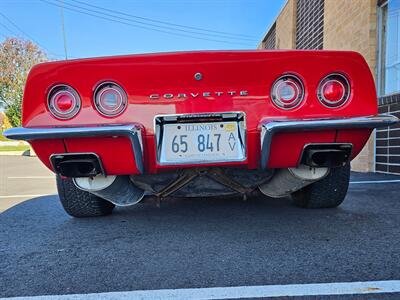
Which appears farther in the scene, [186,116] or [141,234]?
[141,234]

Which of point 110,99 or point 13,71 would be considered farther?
point 13,71

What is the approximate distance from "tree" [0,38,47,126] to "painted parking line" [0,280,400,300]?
2609 cm

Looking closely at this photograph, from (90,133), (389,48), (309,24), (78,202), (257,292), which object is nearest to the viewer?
(257,292)

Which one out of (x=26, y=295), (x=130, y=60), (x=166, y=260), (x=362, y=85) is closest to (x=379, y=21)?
(x=362, y=85)

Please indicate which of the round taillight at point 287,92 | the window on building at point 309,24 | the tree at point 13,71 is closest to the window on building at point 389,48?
the window on building at point 309,24

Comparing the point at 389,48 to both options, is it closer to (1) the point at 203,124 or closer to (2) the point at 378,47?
(2) the point at 378,47

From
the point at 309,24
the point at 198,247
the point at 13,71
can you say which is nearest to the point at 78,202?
the point at 198,247

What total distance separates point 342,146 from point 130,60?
128cm

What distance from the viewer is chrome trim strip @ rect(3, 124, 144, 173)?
5.49ft

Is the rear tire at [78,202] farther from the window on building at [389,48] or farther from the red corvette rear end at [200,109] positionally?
the window on building at [389,48]

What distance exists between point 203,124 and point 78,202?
4.18 feet

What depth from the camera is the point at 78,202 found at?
2439 mm

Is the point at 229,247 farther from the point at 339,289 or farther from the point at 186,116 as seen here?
the point at 186,116

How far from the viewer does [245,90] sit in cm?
179
